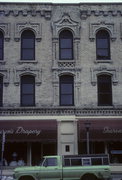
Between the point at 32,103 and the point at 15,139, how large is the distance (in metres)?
2.82

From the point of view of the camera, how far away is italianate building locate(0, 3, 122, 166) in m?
24.0

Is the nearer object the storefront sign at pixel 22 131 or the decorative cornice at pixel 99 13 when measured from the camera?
the storefront sign at pixel 22 131

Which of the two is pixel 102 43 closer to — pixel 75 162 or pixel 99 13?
pixel 99 13

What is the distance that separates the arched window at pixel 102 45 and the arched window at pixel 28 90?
472cm

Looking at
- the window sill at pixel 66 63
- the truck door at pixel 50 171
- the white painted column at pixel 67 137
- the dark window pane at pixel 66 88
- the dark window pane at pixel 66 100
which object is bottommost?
the truck door at pixel 50 171

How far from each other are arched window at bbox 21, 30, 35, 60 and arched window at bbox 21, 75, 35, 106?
1418 millimetres

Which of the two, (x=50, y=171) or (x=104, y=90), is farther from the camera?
(x=104, y=90)

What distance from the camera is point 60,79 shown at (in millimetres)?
25312

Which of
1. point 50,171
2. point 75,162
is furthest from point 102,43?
point 50,171

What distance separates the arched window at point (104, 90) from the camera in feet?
82.8

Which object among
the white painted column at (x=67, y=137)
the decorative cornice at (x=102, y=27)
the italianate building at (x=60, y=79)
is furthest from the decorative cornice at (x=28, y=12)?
the white painted column at (x=67, y=137)

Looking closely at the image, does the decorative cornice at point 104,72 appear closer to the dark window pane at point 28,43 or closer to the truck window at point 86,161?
the dark window pane at point 28,43

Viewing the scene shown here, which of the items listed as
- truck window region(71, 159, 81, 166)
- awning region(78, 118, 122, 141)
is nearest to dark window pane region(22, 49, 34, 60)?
awning region(78, 118, 122, 141)

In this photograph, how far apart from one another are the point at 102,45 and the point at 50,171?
10921 mm
